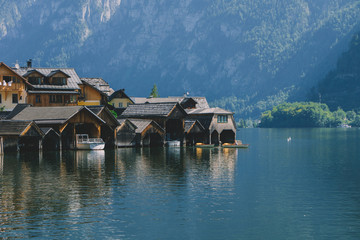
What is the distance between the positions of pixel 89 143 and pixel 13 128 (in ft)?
50.0

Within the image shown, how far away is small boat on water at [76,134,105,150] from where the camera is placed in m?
109

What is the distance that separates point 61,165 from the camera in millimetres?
76875

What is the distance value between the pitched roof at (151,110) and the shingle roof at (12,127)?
31977mm

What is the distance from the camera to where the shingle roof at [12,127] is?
97875mm

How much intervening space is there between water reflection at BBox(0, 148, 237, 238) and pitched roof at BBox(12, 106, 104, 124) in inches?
684

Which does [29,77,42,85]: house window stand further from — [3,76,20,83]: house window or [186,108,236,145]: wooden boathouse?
[186,108,236,145]: wooden boathouse

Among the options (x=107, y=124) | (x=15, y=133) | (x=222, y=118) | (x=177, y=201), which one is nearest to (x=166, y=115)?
(x=222, y=118)

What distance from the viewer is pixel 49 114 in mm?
108750

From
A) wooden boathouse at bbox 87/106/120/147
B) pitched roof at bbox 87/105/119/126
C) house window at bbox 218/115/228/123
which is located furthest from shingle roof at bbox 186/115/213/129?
pitched roof at bbox 87/105/119/126

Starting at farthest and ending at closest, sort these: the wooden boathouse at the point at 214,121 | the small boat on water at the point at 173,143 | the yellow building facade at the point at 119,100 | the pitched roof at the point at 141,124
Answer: the yellow building facade at the point at 119,100
the wooden boathouse at the point at 214,121
the small boat on water at the point at 173,143
the pitched roof at the point at 141,124

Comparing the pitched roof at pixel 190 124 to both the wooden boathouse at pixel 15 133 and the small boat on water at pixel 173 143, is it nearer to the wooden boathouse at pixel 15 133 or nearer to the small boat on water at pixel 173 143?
the small boat on water at pixel 173 143

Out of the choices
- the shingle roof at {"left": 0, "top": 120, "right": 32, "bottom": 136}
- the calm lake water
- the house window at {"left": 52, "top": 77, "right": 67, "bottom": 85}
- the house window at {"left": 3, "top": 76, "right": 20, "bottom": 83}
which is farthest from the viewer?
the house window at {"left": 52, "top": 77, "right": 67, "bottom": 85}

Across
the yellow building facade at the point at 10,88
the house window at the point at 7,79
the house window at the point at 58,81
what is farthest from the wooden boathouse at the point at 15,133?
the house window at the point at 58,81

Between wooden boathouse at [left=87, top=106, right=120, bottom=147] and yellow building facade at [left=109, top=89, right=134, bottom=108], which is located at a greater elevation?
yellow building facade at [left=109, top=89, right=134, bottom=108]
